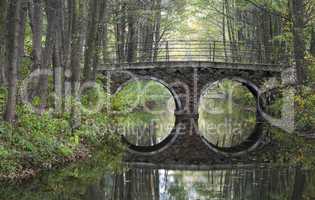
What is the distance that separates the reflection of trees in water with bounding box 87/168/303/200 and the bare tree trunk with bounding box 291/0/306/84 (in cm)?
719

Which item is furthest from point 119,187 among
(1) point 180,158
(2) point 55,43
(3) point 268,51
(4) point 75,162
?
(3) point 268,51

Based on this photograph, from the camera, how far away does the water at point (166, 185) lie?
9.13m

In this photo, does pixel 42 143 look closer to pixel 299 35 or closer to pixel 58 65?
pixel 58 65

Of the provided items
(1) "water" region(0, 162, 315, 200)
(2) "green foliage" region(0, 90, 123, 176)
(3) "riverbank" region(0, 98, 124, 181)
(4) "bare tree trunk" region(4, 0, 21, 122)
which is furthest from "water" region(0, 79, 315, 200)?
(4) "bare tree trunk" region(4, 0, 21, 122)

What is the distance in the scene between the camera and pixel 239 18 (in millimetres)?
30734

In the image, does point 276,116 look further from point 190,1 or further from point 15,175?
point 15,175

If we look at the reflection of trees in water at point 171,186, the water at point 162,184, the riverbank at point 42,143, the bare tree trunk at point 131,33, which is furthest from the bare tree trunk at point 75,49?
the bare tree trunk at point 131,33

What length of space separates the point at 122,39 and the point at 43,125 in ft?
51.6

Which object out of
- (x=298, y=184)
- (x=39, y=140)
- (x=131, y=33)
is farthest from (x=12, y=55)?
(x=131, y=33)

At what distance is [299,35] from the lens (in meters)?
17.9

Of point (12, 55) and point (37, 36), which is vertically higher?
point (37, 36)

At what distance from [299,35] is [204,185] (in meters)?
9.71

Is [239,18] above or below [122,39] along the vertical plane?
above

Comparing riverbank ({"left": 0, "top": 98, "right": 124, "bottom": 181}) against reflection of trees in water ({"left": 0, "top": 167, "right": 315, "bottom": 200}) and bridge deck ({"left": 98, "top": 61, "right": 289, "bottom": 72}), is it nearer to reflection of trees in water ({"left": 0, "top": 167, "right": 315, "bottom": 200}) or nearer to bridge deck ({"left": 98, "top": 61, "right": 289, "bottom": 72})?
reflection of trees in water ({"left": 0, "top": 167, "right": 315, "bottom": 200})
